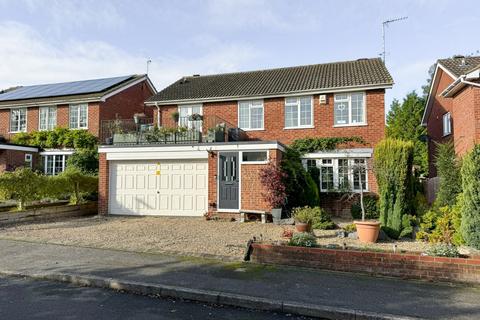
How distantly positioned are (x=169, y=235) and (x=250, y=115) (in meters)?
9.11

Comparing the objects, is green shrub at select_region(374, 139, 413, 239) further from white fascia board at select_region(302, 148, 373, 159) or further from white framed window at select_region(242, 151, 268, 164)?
white fascia board at select_region(302, 148, 373, 159)

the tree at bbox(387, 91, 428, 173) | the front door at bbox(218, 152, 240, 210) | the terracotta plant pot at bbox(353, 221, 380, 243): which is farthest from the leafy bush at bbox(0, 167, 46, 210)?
the tree at bbox(387, 91, 428, 173)

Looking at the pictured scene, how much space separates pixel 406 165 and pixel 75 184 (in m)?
13.0

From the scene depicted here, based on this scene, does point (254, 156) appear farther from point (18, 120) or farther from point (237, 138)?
point (18, 120)

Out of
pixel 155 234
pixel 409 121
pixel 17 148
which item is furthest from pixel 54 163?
pixel 409 121

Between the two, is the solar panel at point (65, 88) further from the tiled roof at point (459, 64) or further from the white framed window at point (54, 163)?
the tiled roof at point (459, 64)

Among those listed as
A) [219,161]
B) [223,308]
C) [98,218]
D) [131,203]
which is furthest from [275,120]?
[223,308]

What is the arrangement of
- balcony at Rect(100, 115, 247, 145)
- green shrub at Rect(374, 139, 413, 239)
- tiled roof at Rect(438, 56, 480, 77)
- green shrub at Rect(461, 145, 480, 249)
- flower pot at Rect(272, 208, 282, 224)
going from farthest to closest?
tiled roof at Rect(438, 56, 480, 77), balcony at Rect(100, 115, 247, 145), flower pot at Rect(272, 208, 282, 224), green shrub at Rect(374, 139, 413, 239), green shrub at Rect(461, 145, 480, 249)

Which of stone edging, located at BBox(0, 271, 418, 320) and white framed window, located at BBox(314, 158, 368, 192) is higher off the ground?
white framed window, located at BBox(314, 158, 368, 192)

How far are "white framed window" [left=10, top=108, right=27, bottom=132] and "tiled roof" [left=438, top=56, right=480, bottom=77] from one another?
23.7 metres

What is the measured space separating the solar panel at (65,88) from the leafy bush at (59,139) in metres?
2.56

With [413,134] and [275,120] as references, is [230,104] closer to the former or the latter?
[275,120]

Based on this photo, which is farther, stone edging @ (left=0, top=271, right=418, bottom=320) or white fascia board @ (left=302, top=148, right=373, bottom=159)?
white fascia board @ (left=302, top=148, right=373, bottom=159)

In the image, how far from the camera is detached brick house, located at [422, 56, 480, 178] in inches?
462
